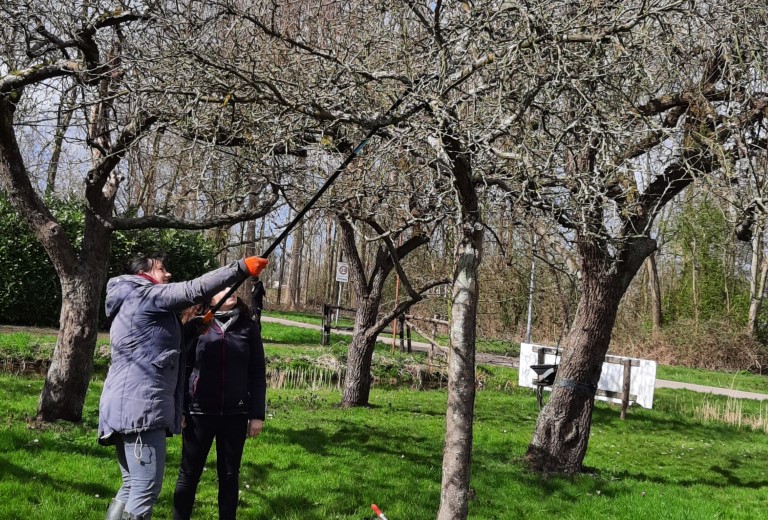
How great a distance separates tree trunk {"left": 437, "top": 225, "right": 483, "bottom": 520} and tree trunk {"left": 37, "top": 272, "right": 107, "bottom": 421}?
168 inches

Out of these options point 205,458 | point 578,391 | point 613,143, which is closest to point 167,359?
point 205,458

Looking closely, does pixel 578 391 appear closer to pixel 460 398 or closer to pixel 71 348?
pixel 460 398

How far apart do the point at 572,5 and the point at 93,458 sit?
517cm

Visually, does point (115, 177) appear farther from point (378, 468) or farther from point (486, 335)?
point (486, 335)

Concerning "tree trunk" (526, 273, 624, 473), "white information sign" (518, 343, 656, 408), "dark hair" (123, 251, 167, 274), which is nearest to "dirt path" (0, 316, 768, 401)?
"white information sign" (518, 343, 656, 408)

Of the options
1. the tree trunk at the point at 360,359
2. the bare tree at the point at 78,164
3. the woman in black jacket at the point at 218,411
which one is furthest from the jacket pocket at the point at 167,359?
the tree trunk at the point at 360,359

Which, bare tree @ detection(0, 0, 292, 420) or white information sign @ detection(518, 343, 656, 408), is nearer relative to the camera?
bare tree @ detection(0, 0, 292, 420)

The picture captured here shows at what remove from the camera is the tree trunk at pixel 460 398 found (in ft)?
12.9

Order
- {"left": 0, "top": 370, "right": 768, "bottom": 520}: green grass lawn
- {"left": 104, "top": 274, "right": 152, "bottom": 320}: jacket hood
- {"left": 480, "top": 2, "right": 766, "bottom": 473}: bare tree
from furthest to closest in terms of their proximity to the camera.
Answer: {"left": 0, "top": 370, "right": 768, "bottom": 520}: green grass lawn
{"left": 480, "top": 2, "right": 766, "bottom": 473}: bare tree
{"left": 104, "top": 274, "right": 152, "bottom": 320}: jacket hood

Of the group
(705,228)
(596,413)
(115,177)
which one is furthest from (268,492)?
(705,228)

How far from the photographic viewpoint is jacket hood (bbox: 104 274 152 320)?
365 centimetres

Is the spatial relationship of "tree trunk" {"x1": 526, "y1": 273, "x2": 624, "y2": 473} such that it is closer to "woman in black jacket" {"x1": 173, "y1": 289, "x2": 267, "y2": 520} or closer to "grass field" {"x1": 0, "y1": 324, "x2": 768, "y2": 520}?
"grass field" {"x1": 0, "y1": 324, "x2": 768, "y2": 520}

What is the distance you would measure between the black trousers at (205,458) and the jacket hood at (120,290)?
89 cm

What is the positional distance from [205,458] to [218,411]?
0.29 meters
